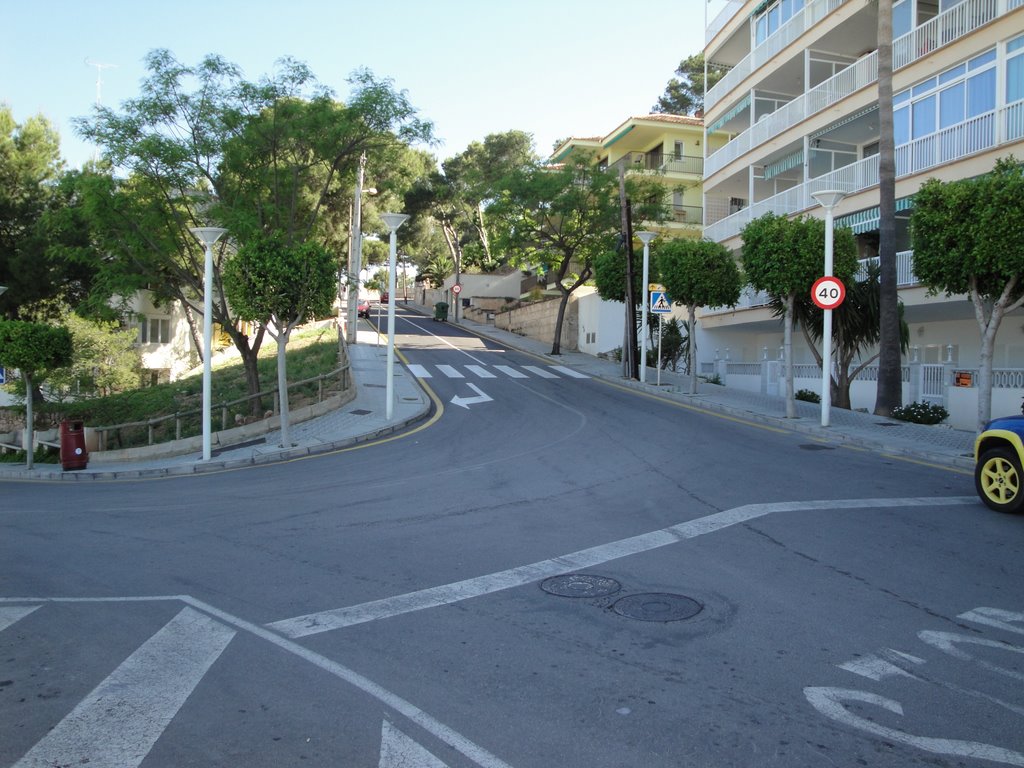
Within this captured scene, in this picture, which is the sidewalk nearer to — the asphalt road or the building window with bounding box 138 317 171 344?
the asphalt road

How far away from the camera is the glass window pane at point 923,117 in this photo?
21.9 m

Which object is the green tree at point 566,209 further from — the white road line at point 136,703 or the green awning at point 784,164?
the white road line at point 136,703

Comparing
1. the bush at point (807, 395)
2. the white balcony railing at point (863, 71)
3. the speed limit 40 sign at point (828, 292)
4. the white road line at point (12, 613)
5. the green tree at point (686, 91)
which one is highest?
the green tree at point (686, 91)

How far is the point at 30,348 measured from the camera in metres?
20.0

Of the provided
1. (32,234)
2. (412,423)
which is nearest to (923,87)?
(412,423)

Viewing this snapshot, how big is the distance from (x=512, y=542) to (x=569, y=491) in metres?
2.89

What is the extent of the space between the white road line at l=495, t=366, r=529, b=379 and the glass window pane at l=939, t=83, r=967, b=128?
14901mm

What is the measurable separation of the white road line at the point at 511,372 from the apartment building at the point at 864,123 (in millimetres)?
8038

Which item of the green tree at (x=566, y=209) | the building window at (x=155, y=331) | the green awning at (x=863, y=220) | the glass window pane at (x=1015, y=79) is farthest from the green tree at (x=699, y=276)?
the building window at (x=155, y=331)

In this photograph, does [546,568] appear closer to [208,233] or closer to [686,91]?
[208,233]

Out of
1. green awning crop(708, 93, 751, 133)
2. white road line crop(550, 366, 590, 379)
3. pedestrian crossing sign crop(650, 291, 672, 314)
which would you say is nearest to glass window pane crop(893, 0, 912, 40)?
green awning crop(708, 93, 751, 133)

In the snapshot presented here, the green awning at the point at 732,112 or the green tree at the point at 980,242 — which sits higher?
the green awning at the point at 732,112

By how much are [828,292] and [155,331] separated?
33.5 m

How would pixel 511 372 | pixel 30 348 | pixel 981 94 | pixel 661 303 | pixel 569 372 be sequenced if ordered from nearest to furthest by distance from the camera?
pixel 30 348
pixel 981 94
pixel 661 303
pixel 511 372
pixel 569 372
